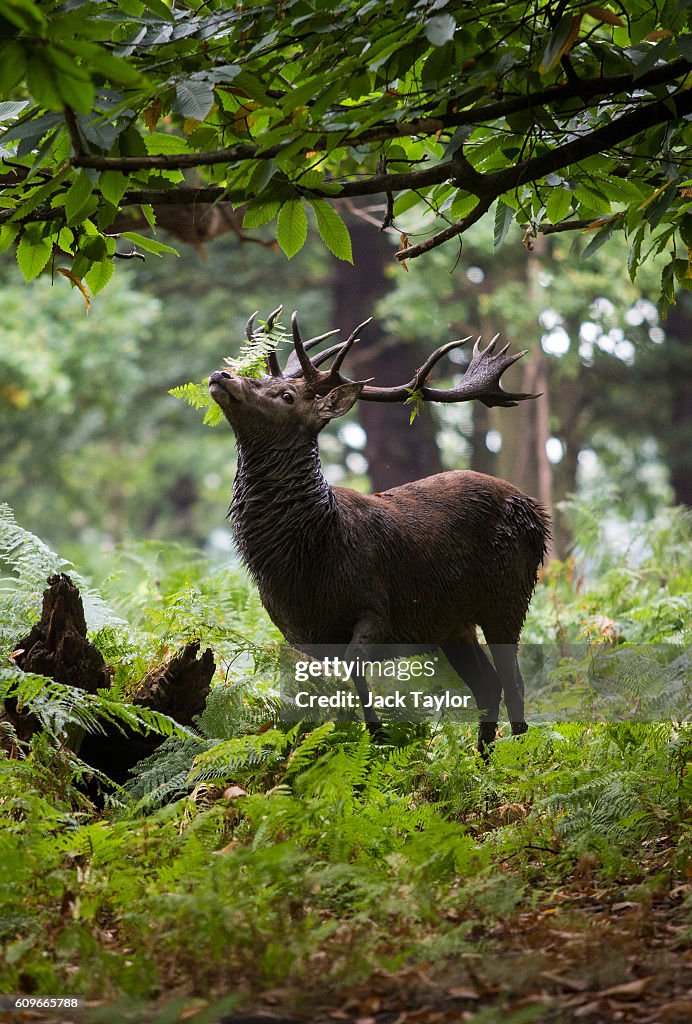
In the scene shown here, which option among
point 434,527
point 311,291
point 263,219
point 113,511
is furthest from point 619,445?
point 263,219

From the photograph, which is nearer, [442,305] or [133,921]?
[133,921]

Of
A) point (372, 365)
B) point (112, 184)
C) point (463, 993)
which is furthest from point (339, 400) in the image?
point (372, 365)

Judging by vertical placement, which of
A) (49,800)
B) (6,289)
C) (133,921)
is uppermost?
(6,289)

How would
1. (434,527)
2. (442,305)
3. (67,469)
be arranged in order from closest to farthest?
(434,527) → (442,305) → (67,469)

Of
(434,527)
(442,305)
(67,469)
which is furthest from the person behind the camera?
(67,469)

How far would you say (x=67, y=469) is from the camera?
24.7m

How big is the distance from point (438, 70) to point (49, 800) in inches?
129

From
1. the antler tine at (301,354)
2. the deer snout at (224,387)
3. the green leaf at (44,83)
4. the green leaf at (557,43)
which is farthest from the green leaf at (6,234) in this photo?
the green leaf at (557,43)

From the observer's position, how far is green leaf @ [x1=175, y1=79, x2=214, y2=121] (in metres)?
3.61

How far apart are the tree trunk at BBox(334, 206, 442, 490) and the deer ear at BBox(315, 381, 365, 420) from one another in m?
2.94

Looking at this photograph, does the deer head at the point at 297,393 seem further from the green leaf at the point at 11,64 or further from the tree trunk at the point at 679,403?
the tree trunk at the point at 679,403

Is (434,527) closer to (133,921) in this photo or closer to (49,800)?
(49,800)

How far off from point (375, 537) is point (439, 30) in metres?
3.00

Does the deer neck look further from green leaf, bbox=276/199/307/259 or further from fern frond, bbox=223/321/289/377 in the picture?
green leaf, bbox=276/199/307/259
